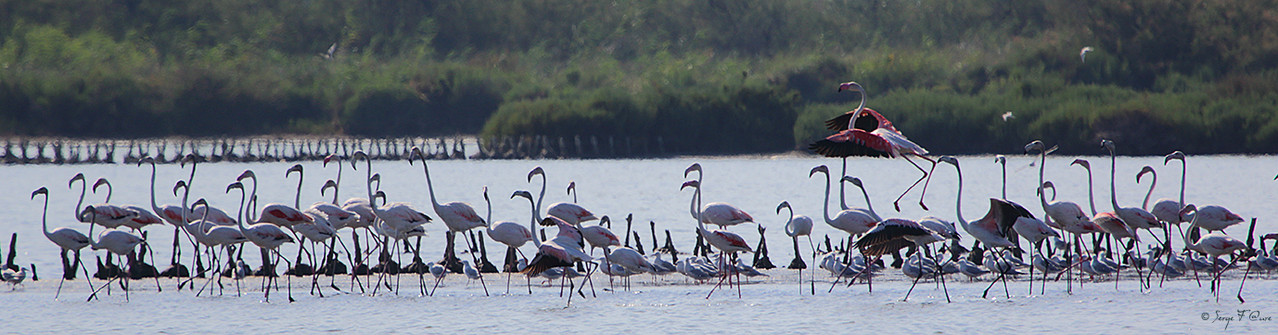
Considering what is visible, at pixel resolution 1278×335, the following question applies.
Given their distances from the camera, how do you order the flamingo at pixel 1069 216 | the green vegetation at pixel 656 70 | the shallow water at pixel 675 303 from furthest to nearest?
the green vegetation at pixel 656 70, the flamingo at pixel 1069 216, the shallow water at pixel 675 303

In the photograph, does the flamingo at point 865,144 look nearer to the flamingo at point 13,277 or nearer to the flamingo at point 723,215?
the flamingo at point 723,215

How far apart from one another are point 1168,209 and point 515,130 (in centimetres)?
3830

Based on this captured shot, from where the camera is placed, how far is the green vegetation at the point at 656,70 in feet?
155

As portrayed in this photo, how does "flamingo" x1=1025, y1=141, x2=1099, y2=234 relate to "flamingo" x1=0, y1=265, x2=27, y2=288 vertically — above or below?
above

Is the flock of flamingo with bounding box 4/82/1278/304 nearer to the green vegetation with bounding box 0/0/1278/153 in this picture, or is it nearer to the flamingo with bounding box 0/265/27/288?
the flamingo with bounding box 0/265/27/288

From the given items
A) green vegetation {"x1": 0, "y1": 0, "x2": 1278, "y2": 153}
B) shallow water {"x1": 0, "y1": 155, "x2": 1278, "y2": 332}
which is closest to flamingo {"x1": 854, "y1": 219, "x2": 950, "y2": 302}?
shallow water {"x1": 0, "y1": 155, "x2": 1278, "y2": 332}

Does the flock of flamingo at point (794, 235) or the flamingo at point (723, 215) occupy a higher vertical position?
the flamingo at point (723, 215)

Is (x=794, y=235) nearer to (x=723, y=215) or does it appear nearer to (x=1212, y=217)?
(x=723, y=215)

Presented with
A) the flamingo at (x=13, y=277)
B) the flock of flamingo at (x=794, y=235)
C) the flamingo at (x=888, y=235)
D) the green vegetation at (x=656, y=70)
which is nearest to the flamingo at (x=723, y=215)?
the flock of flamingo at (x=794, y=235)

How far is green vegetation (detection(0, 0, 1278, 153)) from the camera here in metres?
47.2

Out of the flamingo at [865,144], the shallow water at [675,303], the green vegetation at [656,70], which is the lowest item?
the shallow water at [675,303]

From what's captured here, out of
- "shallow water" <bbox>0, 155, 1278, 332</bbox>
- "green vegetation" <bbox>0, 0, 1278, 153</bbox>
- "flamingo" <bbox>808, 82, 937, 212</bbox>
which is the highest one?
"green vegetation" <bbox>0, 0, 1278, 153</bbox>

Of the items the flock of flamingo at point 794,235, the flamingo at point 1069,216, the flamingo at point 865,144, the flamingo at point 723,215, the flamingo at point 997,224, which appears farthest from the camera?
the flamingo at point 723,215

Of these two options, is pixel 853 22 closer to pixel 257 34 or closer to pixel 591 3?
pixel 591 3
